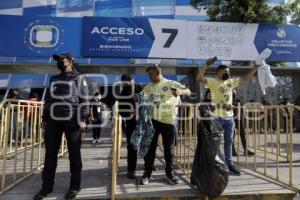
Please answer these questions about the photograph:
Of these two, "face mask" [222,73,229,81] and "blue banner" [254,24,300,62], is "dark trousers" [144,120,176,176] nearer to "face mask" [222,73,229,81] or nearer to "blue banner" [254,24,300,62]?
"face mask" [222,73,229,81]

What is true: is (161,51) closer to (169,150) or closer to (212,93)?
(212,93)

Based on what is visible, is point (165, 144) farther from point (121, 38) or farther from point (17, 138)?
point (121, 38)

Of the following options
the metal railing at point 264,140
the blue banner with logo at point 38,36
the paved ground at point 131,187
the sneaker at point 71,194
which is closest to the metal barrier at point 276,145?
the metal railing at point 264,140

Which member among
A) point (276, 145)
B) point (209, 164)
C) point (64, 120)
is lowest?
point (209, 164)

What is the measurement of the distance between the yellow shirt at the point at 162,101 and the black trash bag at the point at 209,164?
0.57 m

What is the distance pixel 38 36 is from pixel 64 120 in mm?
8285

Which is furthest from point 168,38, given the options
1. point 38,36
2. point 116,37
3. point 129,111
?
point 129,111

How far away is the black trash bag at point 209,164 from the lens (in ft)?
17.9

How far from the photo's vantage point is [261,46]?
553 inches

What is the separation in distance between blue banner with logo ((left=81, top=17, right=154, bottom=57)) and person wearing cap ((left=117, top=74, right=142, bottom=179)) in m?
6.70

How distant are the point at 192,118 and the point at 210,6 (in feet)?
39.4

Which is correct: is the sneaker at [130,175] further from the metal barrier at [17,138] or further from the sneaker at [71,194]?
the metal barrier at [17,138]

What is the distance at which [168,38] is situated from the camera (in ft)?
44.7

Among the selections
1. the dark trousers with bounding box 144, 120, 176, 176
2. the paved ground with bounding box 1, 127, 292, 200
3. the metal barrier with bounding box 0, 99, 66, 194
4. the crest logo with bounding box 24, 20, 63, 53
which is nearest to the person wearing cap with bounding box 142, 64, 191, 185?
the dark trousers with bounding box 144, 120, 176, 176
